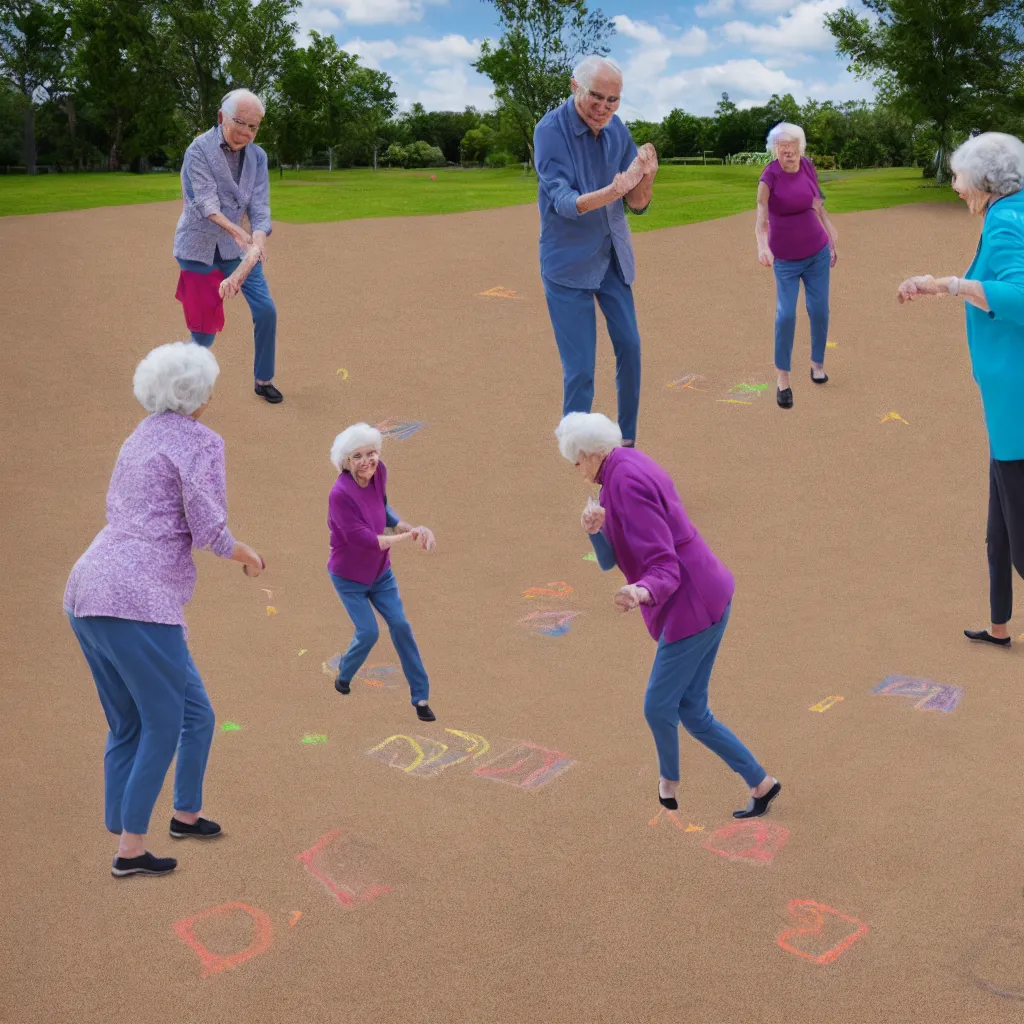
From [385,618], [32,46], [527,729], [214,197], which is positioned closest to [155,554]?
[385,618]

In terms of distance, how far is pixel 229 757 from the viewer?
509cm

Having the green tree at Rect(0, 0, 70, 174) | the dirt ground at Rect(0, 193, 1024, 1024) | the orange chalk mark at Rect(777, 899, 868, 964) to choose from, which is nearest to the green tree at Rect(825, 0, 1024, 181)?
the dirt ground at Rect(0, 193, 1024, 1024)

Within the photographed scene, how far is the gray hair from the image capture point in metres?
4.94

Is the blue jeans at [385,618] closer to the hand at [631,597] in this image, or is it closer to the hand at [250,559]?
the hand at [250,559]

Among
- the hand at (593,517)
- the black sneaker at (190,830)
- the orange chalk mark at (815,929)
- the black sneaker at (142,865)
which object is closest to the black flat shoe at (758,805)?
the orange chalk mark at (815,929)

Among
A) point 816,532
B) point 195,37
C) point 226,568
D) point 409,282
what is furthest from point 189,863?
point 195,37

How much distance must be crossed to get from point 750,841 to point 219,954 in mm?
1923

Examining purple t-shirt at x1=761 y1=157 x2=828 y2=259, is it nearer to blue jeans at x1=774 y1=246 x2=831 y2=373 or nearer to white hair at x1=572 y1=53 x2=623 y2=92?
blue jeans at x1=774 y1=246 x2=831 y2=373

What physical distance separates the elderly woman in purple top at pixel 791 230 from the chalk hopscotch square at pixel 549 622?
120 inches

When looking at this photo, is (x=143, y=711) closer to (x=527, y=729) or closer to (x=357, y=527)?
(x=357, y=527)

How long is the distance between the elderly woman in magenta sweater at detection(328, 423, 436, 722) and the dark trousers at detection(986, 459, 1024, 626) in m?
2.60

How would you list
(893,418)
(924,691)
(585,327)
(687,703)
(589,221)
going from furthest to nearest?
(893,418)
(585,327)
(589,221)
(924,691)
(687,703)

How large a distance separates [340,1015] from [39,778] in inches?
79.2

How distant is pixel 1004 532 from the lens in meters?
5.63
